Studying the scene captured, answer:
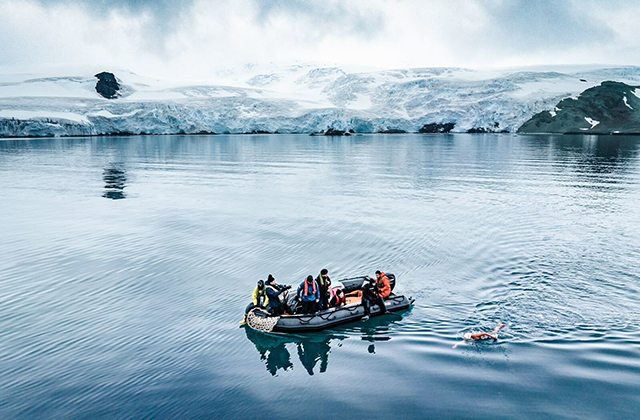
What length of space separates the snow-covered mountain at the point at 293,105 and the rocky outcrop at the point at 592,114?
120 inches

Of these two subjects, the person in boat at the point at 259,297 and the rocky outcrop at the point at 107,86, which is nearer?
the person in boat at the point at 259,297

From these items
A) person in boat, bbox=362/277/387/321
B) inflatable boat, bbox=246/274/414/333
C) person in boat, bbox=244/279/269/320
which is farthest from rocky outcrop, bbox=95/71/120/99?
person in boat, bbox=362/277/387/321

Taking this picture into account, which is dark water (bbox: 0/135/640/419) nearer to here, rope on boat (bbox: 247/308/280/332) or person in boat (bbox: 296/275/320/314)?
rope on boat (bbox: 247/308/280/332)

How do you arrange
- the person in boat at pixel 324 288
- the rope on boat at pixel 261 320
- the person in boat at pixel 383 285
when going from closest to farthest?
the rope on boat at pixel 261 320 < the person in boat at pixel 324 288 < the person in boat at pixel 383 285

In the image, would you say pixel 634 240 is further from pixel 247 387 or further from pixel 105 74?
pixel 105 74

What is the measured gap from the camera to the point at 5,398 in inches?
379

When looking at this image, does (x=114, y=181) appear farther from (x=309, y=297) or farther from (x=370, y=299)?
(x=370, y=299)

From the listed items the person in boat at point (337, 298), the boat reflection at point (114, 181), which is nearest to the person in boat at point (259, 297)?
the person in boat at point (337, 298)

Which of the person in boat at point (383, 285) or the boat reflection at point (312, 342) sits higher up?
the person in boat at point (383, 285)

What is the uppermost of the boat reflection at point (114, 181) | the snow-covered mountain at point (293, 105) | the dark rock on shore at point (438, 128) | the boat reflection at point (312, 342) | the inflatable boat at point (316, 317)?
the snow-covered mountain at point (293, 105)

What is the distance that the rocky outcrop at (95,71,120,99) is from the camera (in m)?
129

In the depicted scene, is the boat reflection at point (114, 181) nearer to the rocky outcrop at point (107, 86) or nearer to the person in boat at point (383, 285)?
the person in boat at point (383, 285)

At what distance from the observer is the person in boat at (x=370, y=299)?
1357cm

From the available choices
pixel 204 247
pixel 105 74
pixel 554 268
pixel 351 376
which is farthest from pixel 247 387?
pixel 105 74
